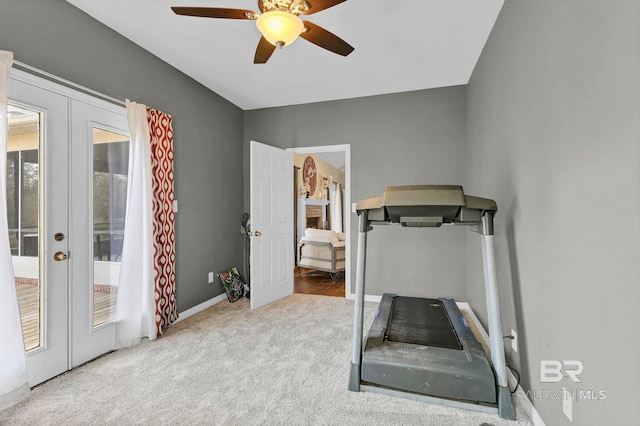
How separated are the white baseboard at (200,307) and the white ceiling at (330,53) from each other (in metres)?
2.59

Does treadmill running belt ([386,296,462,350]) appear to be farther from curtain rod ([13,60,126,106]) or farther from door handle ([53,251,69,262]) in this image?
curtain rod ([13,60,126,106])

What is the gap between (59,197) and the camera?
2.10 meters

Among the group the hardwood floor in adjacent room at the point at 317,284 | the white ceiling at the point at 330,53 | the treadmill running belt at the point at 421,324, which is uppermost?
the white ceiling at the point at 330,53

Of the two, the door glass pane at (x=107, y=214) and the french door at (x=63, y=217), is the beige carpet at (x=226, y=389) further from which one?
the door glass pane at (x=107, y=214)

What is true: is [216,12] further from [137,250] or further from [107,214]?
[137,250]

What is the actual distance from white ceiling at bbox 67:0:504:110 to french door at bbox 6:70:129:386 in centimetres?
75

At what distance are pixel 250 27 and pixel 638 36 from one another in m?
2.32

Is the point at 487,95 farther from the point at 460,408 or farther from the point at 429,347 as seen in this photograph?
the point at 460,408

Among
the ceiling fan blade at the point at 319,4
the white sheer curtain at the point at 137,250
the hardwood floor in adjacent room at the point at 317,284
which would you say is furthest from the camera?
the hardwood floor in adjacent room at the point at 317,284

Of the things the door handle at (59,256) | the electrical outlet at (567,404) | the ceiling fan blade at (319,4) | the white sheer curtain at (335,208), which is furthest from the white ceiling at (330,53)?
the white sheer curtain at (335,208)

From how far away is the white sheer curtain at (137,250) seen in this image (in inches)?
99.3

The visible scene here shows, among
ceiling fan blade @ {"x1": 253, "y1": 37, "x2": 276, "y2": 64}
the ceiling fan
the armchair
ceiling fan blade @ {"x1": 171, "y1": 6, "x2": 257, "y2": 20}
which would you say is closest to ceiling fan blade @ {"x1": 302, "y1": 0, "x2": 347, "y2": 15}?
the ceiling fan

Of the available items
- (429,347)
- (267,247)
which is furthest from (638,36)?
(267,247)
